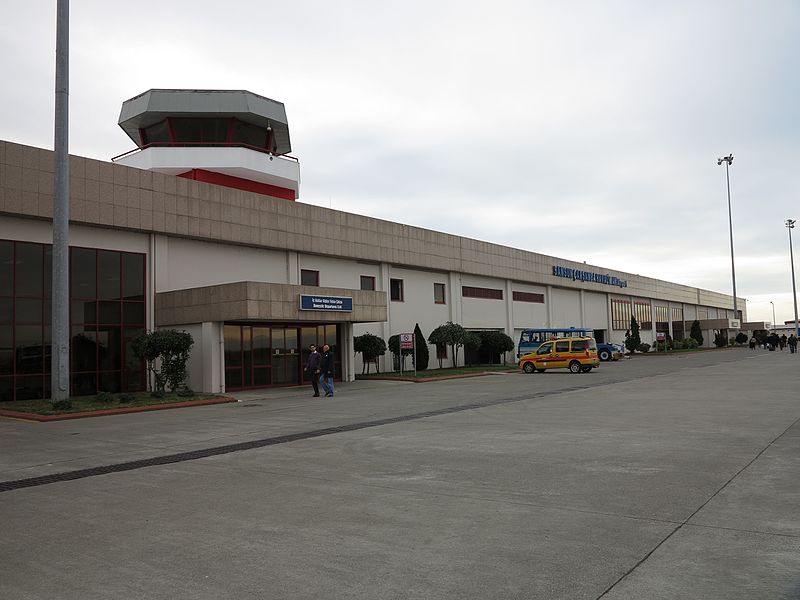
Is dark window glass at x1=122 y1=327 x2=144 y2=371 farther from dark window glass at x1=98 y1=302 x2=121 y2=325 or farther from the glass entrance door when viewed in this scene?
the glass entrance door

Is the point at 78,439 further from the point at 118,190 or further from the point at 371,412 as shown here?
the point at 118,190

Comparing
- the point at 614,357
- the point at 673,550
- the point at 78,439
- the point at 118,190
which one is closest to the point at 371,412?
the point at 78,439

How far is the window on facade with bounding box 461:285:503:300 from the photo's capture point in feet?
156

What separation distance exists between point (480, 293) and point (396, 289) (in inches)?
374

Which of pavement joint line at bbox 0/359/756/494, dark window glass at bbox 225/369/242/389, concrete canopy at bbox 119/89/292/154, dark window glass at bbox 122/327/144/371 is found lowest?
pavement joint line at bbox 0/359/756/494

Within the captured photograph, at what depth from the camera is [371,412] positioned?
701 inches

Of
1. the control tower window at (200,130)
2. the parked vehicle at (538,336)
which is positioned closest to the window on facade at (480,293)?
the parked vehicle at (538,336)

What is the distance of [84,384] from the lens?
83.0ft

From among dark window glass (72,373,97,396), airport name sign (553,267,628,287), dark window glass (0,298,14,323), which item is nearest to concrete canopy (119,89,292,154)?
dark window glass (0,298,14,323)

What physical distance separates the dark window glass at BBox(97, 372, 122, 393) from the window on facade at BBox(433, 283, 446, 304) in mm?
22403

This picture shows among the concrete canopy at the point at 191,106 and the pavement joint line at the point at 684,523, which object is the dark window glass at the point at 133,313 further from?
the pavement joint line at the point at 684,523

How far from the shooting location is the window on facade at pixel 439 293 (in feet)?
146

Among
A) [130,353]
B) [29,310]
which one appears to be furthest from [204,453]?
[130,353]

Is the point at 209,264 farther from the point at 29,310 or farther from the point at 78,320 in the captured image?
the point at 29,310
